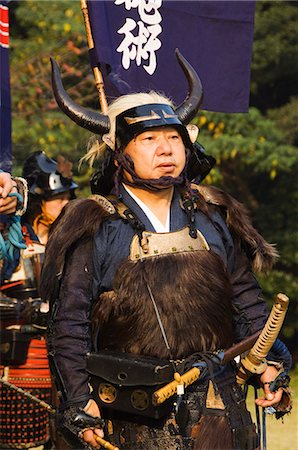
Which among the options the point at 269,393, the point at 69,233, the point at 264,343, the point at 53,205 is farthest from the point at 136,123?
the point at 53,205

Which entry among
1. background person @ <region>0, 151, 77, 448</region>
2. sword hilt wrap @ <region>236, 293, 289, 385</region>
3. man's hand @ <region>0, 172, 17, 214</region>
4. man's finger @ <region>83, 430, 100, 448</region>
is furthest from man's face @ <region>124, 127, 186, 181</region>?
background person @ <region>0, 151, 77, 448</region>

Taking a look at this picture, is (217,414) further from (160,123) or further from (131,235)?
(160,123)

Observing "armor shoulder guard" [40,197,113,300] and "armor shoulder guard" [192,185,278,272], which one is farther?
"armor shoulder guard" [192,185,278,272]

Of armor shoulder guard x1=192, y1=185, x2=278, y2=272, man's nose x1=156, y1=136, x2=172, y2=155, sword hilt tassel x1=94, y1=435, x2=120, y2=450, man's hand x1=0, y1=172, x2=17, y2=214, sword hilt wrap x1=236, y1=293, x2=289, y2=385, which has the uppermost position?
man's nose x1=156, y1=136, x2=172, y2=155

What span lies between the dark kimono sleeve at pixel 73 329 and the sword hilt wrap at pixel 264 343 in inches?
27.3

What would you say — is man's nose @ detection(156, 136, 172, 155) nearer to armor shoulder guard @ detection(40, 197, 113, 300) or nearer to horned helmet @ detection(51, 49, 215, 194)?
horned helmet @ detection(51, 49, 215, 194)

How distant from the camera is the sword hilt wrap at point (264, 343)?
439 cm

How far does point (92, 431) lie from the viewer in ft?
14.9

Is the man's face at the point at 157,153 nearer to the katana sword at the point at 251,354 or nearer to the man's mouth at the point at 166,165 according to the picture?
the man's mouth at the point at 166,165

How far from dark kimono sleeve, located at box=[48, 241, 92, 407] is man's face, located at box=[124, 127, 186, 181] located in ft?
1.40

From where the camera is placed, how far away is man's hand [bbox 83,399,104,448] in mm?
4535

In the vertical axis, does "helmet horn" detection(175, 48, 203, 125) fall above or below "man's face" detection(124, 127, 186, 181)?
above

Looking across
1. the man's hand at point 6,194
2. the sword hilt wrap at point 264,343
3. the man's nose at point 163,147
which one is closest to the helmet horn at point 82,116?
the man's nose at point 163,147

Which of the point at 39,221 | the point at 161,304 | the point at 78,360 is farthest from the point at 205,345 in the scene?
the point at 39,221
